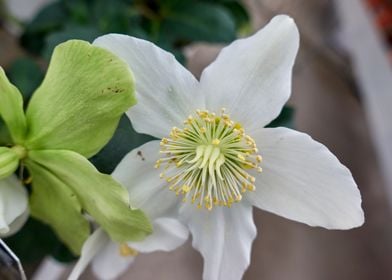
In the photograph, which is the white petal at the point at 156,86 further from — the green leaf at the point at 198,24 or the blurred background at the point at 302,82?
the green leaf at the point at 198,24

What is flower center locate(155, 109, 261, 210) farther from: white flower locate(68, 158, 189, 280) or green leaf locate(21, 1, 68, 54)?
green leaf locate(21, 1, 68, 54)

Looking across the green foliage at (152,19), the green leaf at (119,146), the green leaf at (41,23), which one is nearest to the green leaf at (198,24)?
the green foliage at (152,19)

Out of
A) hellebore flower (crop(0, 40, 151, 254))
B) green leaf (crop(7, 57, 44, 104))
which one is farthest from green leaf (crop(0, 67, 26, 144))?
green leaf (crop(7, 57, 44, 104))

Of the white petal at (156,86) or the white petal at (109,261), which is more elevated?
the white petal at (156,86)

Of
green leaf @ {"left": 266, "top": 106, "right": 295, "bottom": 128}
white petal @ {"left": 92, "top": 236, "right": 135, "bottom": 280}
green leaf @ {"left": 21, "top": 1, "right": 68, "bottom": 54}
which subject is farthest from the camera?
green leaf @ {"left": 21, "top": 1, "right": 68, "bottom": 54}

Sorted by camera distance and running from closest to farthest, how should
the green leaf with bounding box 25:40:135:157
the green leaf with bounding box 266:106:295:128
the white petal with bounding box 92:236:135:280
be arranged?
the green leaf with bounding box 25:40:135:157 → the white petal with bounding box 92:236:135:280 → the green leaf with bounding box 266:106:295:128

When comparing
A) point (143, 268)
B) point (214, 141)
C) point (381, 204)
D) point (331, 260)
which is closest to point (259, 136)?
point (214, 141)

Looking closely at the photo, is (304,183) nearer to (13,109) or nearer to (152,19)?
(13,109)
